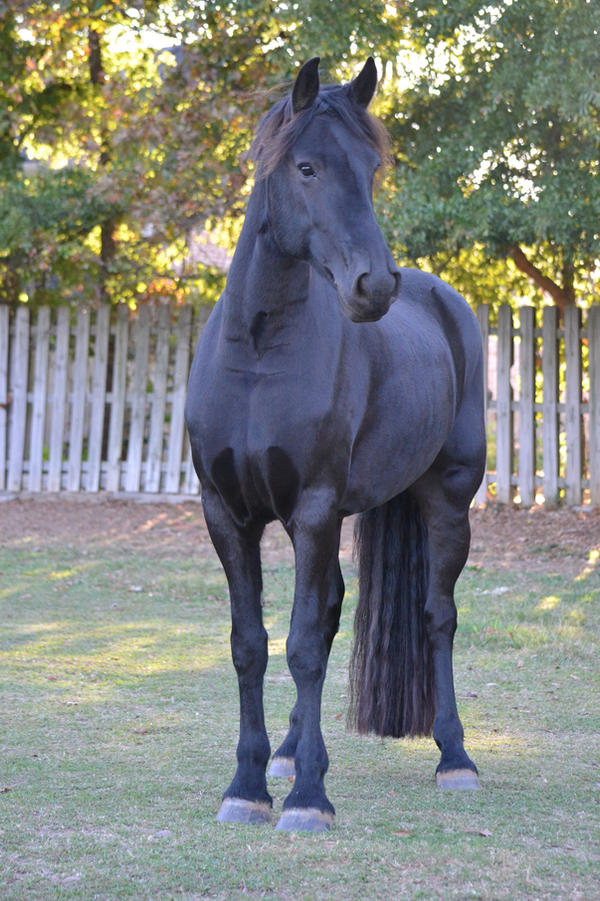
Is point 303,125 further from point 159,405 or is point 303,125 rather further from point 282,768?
point 159,405

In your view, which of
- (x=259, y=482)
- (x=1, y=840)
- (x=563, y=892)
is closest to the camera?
(x=563, y=892)

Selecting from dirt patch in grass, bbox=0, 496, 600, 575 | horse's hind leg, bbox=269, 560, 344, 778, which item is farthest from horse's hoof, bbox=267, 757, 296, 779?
dirt patch in grass, bbox=0, 496, 600, 575

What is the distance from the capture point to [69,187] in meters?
13.7

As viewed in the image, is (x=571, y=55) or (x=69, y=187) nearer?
(x=571, y=55)

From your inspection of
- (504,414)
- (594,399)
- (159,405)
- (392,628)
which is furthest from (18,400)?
(392,628)

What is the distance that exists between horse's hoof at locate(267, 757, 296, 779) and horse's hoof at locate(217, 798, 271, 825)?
57cm

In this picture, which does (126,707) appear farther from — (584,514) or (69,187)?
(69,187)

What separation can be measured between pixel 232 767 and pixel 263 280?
6.41 feet

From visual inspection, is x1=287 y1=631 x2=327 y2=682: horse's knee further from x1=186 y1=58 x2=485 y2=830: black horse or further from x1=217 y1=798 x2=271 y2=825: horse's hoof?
x1=217 y1=798 x2=271 y2=825: horse's hoof

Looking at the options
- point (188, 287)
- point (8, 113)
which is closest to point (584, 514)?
point (188, 287)

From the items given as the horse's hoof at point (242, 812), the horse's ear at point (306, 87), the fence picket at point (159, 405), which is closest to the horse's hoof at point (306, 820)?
the horse's hoof at point (242, 812)

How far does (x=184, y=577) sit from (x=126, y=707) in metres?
4.01

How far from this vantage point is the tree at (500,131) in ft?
32.8

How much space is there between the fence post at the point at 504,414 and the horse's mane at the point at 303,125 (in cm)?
940
